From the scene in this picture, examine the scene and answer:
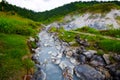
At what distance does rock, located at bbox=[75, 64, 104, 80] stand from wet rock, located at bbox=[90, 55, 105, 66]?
1970 mm

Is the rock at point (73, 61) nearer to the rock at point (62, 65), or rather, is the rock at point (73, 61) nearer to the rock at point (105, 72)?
the rock at point (62, 65)

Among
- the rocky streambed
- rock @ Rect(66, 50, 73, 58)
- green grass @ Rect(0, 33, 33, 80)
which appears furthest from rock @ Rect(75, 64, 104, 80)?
rock @ Rect(66, 50, 73, 58)

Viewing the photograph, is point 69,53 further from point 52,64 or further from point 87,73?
point 87,73

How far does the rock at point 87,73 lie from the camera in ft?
83.8

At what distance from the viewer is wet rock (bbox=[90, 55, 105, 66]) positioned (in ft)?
97.7

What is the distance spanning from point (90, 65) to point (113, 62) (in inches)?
136

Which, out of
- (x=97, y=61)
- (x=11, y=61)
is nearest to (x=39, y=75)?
(x=11, y=61)

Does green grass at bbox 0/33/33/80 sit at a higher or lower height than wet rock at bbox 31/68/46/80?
higher

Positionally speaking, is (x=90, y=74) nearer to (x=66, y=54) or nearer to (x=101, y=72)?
(x=101, y=72)

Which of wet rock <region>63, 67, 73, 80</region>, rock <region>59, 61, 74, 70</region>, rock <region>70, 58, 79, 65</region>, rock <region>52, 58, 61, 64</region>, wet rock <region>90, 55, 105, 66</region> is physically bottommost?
wet rock <region>63, 67, 73, 80</region>

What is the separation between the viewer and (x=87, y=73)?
2633 cm

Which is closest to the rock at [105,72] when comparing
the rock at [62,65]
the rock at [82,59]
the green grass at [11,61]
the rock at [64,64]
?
the rock at [82,59]

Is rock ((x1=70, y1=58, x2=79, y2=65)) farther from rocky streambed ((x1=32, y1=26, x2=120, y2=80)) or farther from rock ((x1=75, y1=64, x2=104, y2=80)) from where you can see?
rock ((x1=75, y1=64, x2=104, y2=80))

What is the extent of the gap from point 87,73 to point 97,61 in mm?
4897
